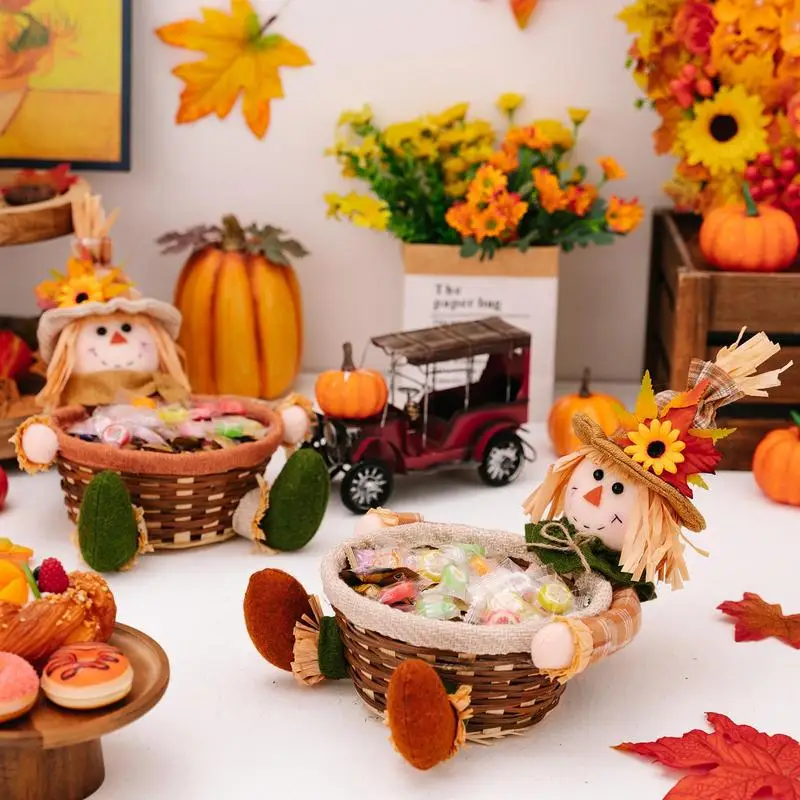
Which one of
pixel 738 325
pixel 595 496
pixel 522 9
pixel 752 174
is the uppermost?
pixel 522 9

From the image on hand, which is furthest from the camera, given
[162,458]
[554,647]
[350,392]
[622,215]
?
[622,215]

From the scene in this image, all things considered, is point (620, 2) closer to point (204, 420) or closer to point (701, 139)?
point (701, 139)

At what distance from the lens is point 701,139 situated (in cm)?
221

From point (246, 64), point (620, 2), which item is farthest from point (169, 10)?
point (620, 2)

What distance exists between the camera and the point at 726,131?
2.21 metres

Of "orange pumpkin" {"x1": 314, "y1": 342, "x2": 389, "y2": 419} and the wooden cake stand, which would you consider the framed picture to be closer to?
"orange pumpkin" {"x1": 314, "y1": 342, "x2": 389, "y2": 419}

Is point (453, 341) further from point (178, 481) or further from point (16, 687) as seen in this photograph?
point (16, 687)

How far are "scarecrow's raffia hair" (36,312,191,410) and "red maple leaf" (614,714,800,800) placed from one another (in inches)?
37.8

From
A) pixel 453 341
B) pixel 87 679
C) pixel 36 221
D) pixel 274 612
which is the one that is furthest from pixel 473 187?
pixel 87 679

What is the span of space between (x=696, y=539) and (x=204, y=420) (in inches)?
27.1

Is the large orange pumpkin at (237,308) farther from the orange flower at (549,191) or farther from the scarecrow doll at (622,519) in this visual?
the scarecrow doll at (622,519)

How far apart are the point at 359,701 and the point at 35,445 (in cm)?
60

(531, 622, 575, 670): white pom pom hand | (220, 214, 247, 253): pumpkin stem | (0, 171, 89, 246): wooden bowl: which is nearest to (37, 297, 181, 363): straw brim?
(0, 171, 89, 246): wooden bowl

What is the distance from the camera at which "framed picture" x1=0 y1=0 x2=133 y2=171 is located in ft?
7.66
